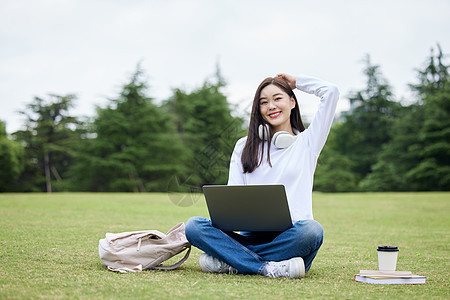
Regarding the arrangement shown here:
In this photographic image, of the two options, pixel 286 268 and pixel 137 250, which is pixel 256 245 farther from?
pixel 137 250

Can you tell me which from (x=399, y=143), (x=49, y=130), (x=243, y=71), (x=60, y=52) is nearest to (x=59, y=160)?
(x=49, y=130)

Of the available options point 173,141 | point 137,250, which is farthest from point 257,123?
point 173,141

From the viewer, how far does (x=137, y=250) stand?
2.96 metres

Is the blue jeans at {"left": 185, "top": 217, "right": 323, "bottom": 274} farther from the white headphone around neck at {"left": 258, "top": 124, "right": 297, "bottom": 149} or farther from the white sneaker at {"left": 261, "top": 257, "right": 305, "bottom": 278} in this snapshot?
the white headphone around neck at {"left": 258, "top": 124, "right": 297, "bottom": 149}

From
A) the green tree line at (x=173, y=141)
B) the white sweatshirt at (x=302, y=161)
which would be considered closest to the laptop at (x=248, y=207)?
the white sweatshirt at (x=302, y=161)

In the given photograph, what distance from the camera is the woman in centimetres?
279

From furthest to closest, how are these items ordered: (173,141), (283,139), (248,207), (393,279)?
(173,141), (283,139), (248,207), (393,279)

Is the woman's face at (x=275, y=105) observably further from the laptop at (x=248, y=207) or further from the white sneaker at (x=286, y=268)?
the white sneaker at (x=286, y=268)

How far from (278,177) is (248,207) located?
0.35 m

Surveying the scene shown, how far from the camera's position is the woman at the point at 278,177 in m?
2.79

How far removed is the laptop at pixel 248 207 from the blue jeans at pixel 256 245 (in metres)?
0.07

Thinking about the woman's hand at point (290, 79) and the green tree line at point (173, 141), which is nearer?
the woman's hand at point (290, 79)

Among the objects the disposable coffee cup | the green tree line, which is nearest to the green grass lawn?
the disposable coffee cup

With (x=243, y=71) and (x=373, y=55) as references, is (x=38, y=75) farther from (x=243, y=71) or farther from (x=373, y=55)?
(x=373, y=55)
